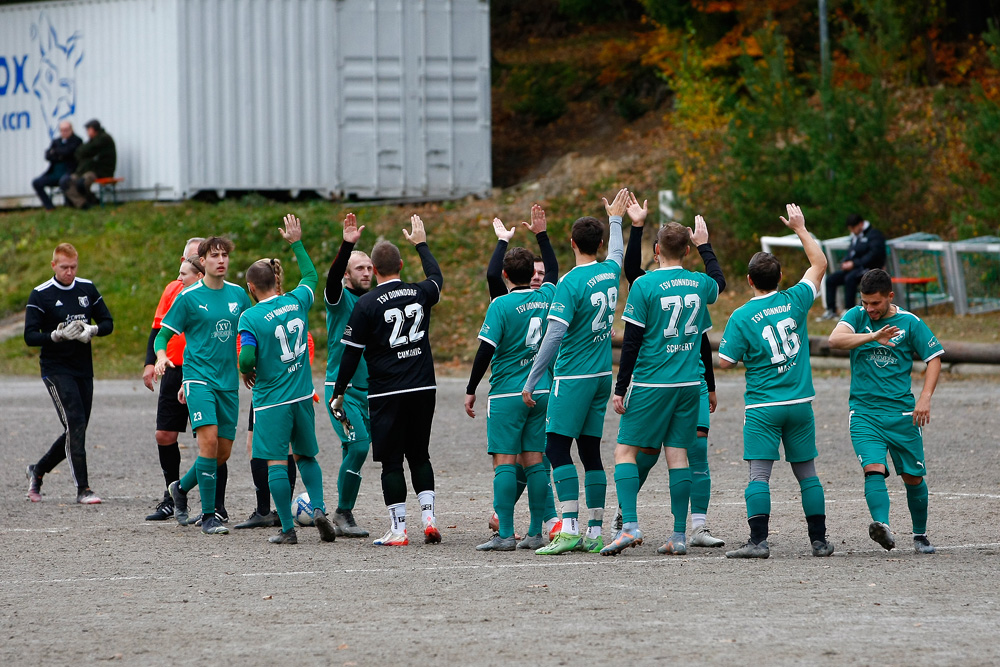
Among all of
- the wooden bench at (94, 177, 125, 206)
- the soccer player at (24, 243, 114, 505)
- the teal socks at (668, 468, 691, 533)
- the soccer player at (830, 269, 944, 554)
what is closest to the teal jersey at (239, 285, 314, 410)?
the soccer player at (24, 243, 114, 505)

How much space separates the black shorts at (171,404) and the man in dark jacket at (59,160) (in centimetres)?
1818

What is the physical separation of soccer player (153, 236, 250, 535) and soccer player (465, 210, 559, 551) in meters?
1.99

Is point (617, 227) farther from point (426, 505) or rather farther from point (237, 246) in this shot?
point (237, 246)

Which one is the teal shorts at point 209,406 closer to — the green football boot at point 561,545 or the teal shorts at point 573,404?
the teal shorts at point 573,404

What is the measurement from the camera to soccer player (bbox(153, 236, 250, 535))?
9.26 meters

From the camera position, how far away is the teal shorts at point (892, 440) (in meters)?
7.85

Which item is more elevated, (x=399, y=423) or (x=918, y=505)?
(x=399, y=423)

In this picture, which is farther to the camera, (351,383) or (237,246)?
(237,246)

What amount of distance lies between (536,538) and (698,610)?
2.23 metres

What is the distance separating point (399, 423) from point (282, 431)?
0.83 metres

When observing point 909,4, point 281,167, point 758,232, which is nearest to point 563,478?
point 758,232

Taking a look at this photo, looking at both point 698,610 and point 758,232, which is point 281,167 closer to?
point 758,232

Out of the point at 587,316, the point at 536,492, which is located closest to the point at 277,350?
the point at 536,492

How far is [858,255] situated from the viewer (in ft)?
67.4
